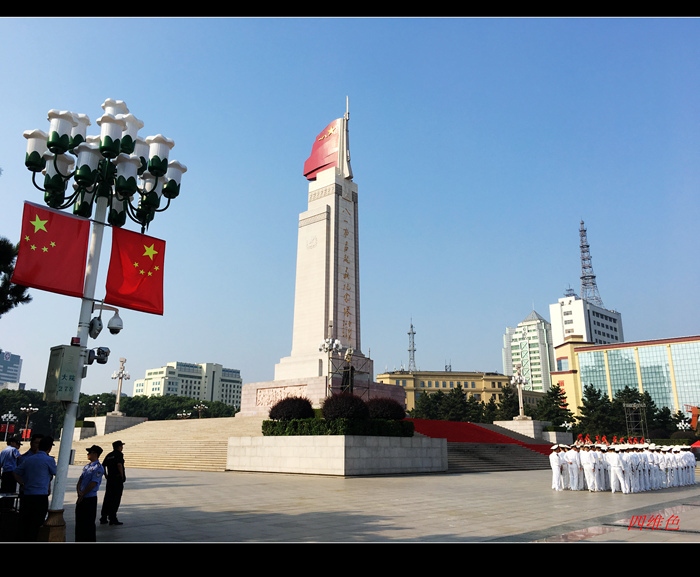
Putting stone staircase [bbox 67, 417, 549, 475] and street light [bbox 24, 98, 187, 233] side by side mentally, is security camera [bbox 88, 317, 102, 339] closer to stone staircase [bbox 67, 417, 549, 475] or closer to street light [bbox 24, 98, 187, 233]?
street light [bbox 24, 98, 187, 233]

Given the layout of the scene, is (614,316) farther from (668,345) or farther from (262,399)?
(262,399)

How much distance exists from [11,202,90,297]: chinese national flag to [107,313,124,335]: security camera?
1.82 feet

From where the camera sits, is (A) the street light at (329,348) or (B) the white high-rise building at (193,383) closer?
(A) the street light at (329,348)

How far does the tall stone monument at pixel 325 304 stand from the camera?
33.3 metres

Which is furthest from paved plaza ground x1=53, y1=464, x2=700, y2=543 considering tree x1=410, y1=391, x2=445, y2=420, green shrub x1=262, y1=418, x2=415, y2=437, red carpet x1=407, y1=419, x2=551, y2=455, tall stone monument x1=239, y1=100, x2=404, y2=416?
tree x1=410, y1=391, x2=445, y2=420

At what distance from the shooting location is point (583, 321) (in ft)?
355

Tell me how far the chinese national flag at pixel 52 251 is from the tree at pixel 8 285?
10.1ft

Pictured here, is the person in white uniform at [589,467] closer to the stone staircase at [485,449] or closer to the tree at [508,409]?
the stone staircase at [485,449]

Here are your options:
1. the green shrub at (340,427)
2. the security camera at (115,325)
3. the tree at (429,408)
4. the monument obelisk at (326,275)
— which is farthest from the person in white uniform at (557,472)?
the tree at (429,408)

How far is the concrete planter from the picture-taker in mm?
18422
